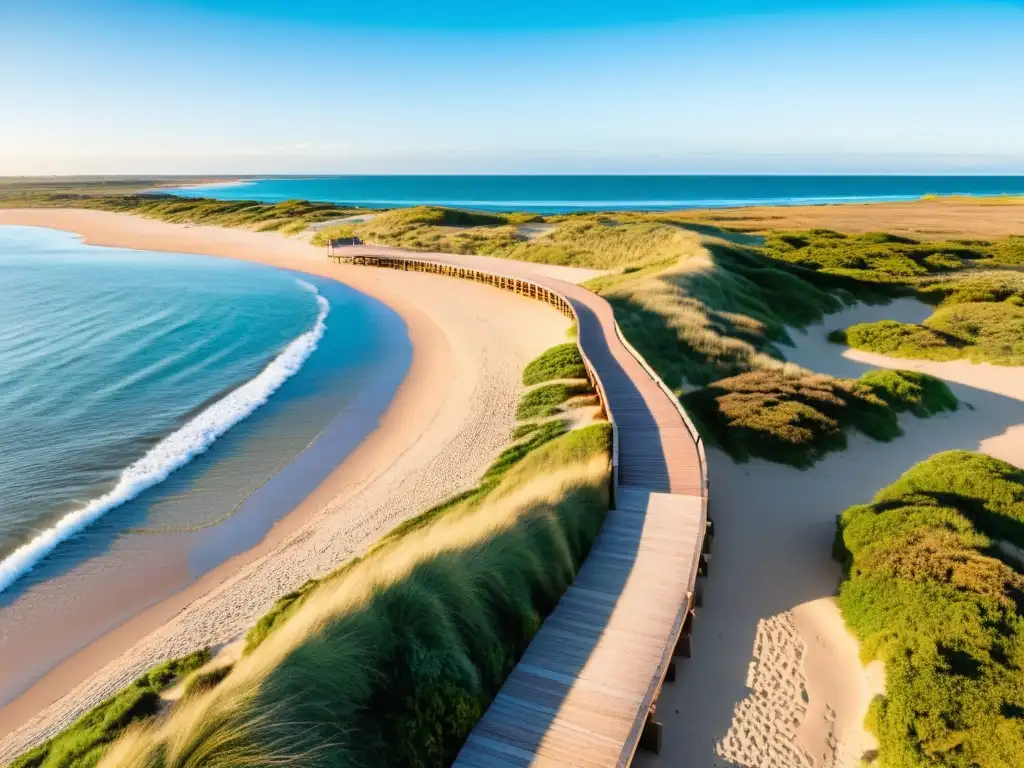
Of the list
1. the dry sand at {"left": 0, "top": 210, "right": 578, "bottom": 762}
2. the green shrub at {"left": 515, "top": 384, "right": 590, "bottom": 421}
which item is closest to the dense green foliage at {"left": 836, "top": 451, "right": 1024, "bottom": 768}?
the green shrub at {"left": 515, "top": 384, "right": 590, "bottom": 421}

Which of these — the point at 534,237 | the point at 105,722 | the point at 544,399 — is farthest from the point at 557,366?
the point at 534,237

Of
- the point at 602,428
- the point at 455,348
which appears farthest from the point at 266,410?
the point at 602,428

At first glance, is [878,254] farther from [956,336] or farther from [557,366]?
[557,366]

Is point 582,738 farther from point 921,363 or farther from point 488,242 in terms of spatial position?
point 488,242

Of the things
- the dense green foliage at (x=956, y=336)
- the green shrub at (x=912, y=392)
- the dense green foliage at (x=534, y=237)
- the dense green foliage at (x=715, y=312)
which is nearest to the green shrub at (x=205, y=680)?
the dense green foliage at (x=715, y=312)

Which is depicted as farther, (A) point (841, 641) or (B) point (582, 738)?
(A) point (841, 641)

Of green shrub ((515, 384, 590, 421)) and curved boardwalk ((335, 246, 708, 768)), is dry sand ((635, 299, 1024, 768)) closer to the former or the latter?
curved boardwalk ((335, 246, 708, 768))
